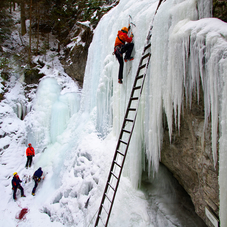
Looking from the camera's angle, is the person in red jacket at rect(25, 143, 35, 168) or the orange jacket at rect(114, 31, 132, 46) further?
the person in red jacket at rect(25, 143, 35, 168)

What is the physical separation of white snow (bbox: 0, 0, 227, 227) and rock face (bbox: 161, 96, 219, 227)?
0.66 feet

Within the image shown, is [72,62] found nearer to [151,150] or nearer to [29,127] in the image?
[29,127]

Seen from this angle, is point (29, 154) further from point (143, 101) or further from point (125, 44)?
point (125, 44)

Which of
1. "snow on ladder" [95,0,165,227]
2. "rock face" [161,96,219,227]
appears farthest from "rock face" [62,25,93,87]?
"rock face" [161,96,219,227]

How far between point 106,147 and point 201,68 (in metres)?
3.18

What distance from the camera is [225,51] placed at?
4.29 ft

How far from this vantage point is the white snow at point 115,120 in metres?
1.54

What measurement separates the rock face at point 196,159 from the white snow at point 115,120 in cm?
20

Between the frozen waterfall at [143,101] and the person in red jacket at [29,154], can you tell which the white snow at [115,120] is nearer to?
the frozen waterfall at [143,101]

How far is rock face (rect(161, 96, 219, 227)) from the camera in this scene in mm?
1742

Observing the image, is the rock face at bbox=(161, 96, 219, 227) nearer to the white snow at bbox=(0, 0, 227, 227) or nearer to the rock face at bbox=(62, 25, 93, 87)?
the white snow at bbox=(0, 0, 227, 227)

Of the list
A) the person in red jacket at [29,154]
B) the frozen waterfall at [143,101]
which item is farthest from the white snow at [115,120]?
the person in red jacket at [29,154]

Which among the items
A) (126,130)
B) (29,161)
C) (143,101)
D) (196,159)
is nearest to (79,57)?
(29,161)

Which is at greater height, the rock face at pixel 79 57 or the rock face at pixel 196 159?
the rock face at pixel 79 57
